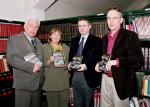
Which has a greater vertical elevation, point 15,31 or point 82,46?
point 15,31

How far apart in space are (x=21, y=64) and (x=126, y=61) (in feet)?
4.33

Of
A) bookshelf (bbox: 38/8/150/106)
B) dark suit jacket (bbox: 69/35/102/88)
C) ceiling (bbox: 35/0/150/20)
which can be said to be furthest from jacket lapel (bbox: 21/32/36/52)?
ceiling (bbox: 35/0/150/20)

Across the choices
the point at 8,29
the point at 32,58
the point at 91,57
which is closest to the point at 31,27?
the point at 32,58

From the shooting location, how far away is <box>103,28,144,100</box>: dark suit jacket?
8.23ft

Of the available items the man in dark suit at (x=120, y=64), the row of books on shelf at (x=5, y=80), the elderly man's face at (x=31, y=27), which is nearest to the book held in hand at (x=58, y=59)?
the elderly man's face at (x=31, y=27)

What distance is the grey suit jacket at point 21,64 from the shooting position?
2.89 metres

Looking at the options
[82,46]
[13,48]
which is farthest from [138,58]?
[13,48]

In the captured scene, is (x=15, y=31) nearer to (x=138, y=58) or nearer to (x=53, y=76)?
(x=53, y=76)

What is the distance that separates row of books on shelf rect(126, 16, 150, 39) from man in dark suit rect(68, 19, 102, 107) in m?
0.76

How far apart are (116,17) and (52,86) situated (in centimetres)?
140

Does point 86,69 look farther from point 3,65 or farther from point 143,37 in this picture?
point 3,65

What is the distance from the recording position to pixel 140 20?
136 inches

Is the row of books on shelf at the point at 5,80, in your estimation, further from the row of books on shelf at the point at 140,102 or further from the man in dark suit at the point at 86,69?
the row of books on shelf at the point at 140,102

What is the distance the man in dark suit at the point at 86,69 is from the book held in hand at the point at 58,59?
219 mm
